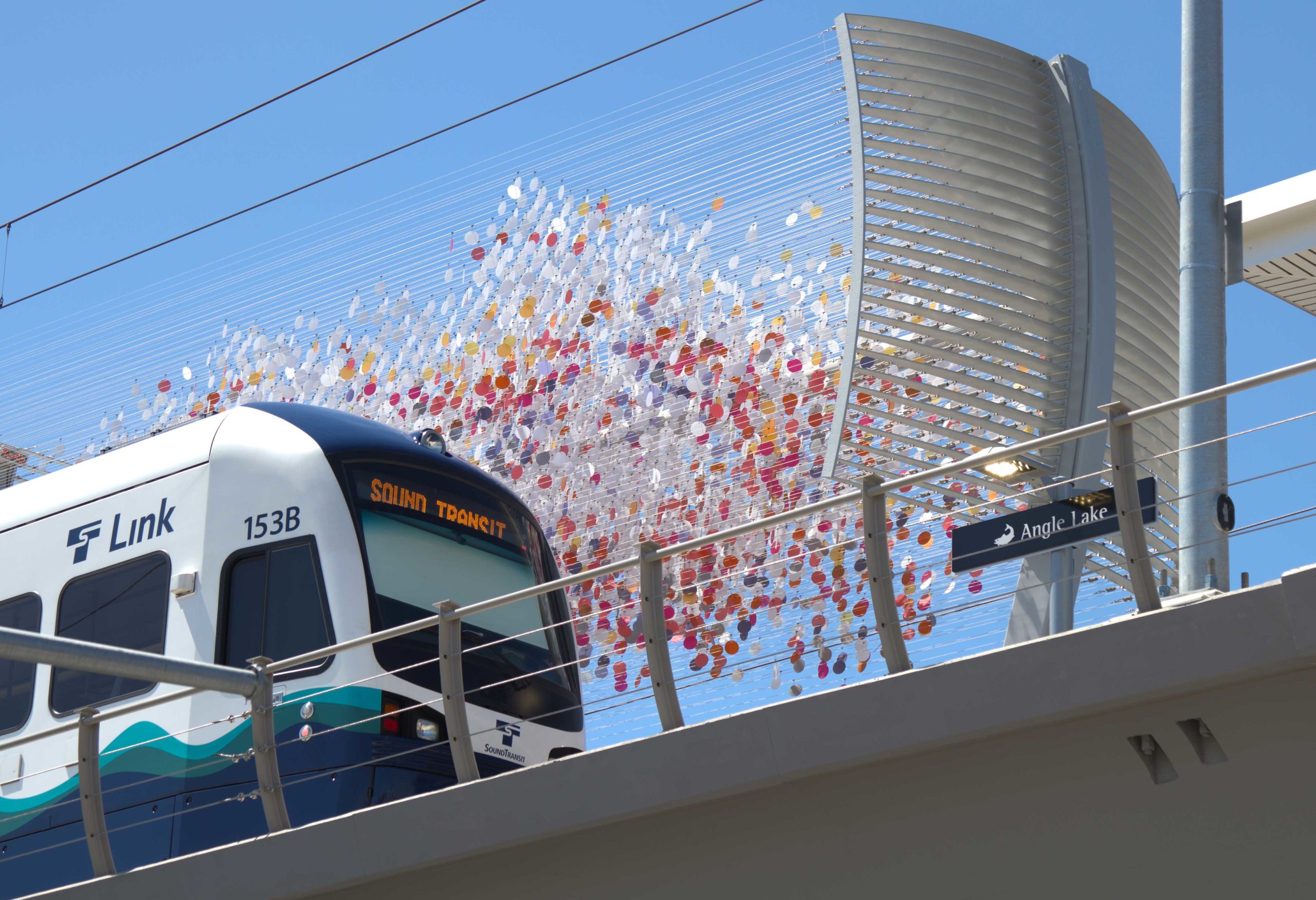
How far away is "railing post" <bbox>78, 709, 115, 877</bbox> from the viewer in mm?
7602

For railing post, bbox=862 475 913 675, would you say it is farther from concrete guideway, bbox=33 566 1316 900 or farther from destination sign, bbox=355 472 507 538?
destination sign, bbox=355 472 507 538

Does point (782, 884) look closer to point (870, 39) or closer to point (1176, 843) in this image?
point (1176, 843)

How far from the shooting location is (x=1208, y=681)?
16.8 feet

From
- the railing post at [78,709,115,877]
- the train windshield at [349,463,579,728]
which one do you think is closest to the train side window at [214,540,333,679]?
the train windshield at [349,463,579,728]

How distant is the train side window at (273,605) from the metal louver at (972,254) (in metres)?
3.68

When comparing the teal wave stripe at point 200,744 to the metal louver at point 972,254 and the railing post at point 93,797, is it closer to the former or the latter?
the railing post at point 93,797

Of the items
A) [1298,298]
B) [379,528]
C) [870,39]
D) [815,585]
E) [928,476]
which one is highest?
[1298,298]

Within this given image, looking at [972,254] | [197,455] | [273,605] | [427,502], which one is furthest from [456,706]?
[972,254]

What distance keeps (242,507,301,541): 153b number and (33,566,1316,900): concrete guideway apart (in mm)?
2227

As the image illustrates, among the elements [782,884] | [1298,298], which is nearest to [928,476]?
[782,884]

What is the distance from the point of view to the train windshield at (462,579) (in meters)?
8.69

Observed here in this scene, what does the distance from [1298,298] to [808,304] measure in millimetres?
7931

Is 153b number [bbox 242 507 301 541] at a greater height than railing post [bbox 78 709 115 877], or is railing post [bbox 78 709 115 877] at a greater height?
153b number [bbox 242 507 301 541]

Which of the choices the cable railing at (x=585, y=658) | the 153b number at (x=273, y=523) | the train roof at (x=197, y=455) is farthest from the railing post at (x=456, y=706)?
the train roof at (x=197, y=455)
